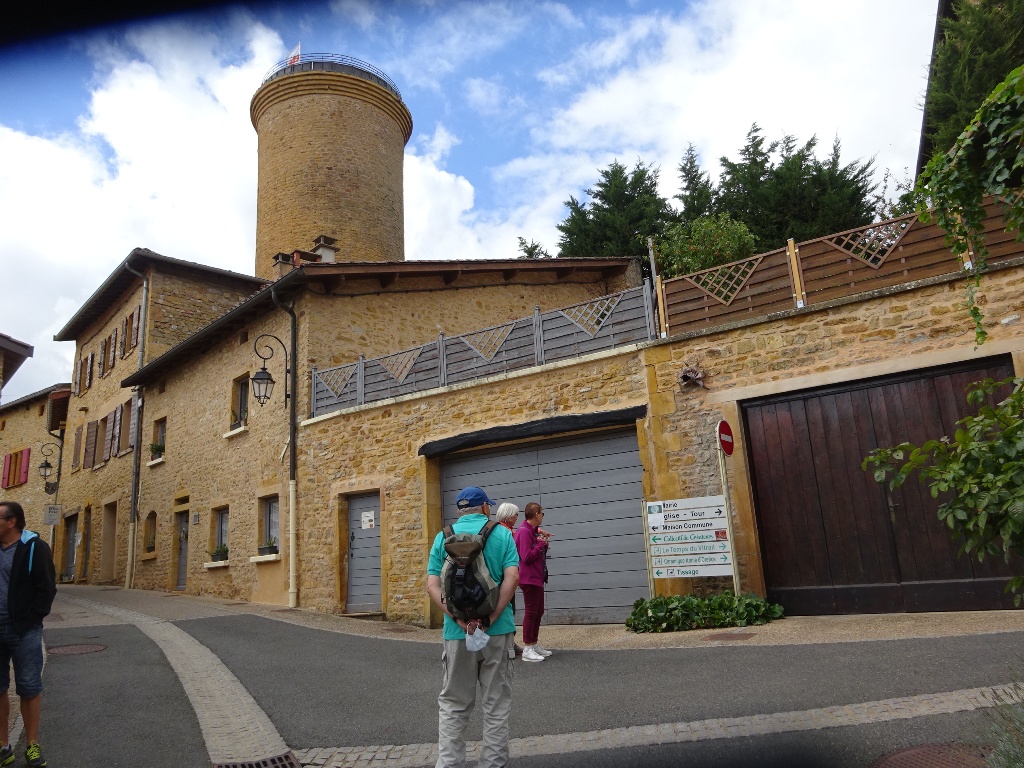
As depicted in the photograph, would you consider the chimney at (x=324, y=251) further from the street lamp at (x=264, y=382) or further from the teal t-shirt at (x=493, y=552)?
the teal t-shirt at (x=493, y=552)

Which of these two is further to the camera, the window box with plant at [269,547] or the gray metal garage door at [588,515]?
the window box with plant at [269,547]

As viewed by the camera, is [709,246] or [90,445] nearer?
[709,246]

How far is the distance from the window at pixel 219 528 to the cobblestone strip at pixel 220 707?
6.88m

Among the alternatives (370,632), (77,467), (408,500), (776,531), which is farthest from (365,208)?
(776,531)

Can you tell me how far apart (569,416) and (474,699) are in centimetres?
642

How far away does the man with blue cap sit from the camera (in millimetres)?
3545

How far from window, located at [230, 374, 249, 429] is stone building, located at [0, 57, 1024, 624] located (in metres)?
0.08

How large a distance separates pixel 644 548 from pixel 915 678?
469cm

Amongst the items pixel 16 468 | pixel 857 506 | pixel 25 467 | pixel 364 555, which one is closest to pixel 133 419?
pixel 364 555

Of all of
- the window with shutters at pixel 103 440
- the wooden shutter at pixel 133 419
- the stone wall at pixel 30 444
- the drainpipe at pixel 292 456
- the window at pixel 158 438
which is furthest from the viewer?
the stone wall at pixel 30 444

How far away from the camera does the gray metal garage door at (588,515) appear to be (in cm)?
952

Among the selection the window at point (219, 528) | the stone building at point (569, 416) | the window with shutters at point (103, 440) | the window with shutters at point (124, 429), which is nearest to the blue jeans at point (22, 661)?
the stone building at point (569, 416)

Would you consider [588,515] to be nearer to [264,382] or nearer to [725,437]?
[725,437]

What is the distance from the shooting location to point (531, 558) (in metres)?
7.00
